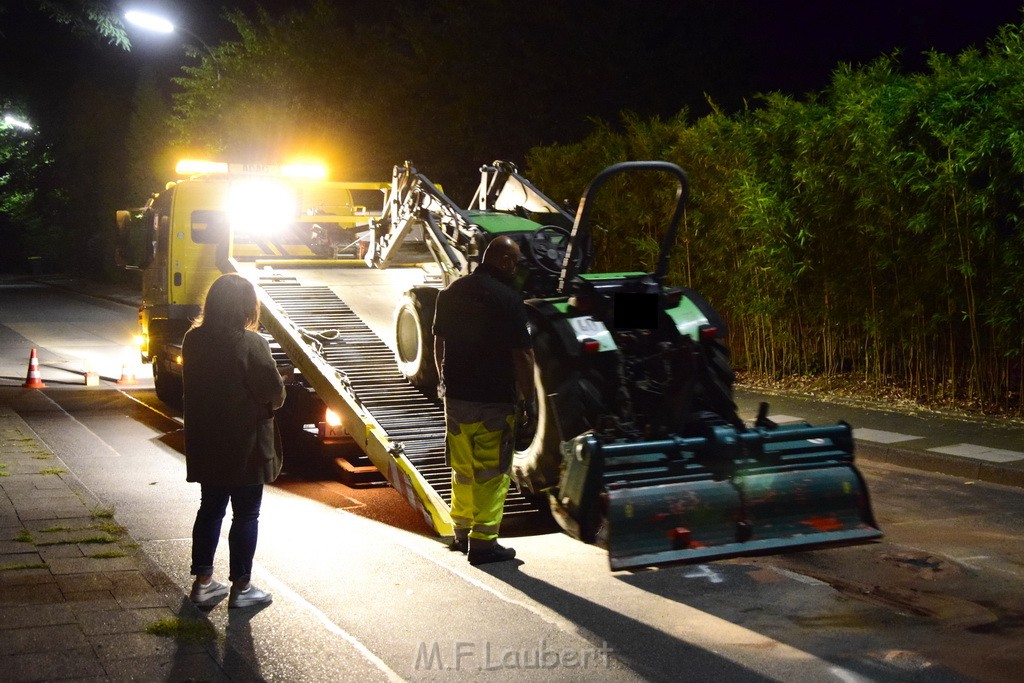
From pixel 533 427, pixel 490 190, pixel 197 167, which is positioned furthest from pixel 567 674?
pixel 197 167

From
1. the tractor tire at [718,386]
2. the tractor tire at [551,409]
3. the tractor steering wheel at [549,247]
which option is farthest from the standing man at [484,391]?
the tractor steering wheel at [549,247]

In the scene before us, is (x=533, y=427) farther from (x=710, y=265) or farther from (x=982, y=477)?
(x=710, y=265)

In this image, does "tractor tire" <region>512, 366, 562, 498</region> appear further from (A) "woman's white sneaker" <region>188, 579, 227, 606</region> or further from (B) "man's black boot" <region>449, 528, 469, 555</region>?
(A) "woman's white sneaker" <region>188, 579, 227, 606</region>

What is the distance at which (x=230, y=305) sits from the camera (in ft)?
19.4

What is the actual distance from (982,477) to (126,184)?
140ft

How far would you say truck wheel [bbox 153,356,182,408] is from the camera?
529 inches

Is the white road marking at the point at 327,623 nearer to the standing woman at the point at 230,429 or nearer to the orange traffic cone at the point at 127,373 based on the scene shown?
the standing woman at the point at 230,429

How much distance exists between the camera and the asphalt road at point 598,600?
5.05 m

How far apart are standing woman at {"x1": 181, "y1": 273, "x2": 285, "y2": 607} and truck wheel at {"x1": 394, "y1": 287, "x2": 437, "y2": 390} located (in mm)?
2809

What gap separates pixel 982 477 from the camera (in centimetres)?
935

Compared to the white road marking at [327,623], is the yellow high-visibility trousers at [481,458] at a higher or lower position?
higher

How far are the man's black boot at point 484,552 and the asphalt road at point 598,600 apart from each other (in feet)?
0.25

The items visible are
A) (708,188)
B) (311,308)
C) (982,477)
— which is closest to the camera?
(982,477)

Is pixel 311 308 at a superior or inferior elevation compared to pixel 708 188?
inferior
